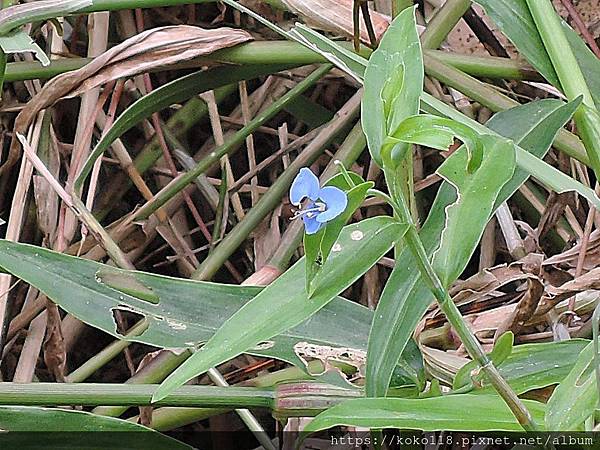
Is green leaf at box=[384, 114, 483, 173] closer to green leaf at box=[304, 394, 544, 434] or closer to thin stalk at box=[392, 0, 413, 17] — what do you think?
green leaf at box=[304, 394, 544, 434]

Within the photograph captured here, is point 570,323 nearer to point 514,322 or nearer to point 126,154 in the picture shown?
point 514,322

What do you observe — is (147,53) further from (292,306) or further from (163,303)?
(292,306)

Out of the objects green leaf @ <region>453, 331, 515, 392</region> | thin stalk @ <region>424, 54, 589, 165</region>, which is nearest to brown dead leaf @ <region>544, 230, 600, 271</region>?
thin stalk @ <region>424, 54, 589, 165</region>

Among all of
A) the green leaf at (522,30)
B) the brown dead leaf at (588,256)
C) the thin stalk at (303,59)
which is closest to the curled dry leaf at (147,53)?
the thin stalk at (303,59)

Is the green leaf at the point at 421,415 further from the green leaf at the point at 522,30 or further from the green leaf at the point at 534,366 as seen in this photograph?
the green leaf at the point at 522,30

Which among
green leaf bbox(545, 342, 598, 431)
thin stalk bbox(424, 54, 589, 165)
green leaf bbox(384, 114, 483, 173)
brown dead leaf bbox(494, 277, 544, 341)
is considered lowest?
brown dead leaf bbox(494, 277, 544, 341)

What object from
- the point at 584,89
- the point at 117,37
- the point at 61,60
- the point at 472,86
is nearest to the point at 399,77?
the point at 584,89
